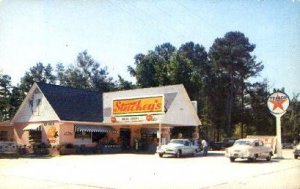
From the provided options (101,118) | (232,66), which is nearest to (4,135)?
(101,118)

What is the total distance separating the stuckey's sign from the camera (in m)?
33.5

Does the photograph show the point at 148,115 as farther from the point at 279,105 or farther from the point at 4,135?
the point at 4,135

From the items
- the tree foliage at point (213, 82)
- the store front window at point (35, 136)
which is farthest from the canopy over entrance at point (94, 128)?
the tree foliage at point (213, 82)

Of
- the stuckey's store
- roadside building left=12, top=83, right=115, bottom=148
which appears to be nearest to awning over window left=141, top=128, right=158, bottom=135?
the stuckey's store

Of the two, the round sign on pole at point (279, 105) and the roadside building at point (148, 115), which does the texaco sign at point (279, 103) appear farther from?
the roadside building at point (148, 115)

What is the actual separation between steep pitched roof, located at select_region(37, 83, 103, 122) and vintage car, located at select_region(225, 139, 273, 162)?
1649 cm

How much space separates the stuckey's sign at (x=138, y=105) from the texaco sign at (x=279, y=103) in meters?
9.27

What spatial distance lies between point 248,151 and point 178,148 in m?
6.82

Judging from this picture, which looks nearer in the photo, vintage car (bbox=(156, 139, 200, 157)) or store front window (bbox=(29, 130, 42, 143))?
vintage car (bbox=(156, 139, 200, 157))

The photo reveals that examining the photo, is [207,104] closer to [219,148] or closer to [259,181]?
[219,148]

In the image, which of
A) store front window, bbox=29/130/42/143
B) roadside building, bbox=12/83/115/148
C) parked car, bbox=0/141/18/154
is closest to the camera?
parked car, bbox=0/141/18/154

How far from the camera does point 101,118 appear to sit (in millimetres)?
38469

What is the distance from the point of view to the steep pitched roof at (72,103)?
117 ft

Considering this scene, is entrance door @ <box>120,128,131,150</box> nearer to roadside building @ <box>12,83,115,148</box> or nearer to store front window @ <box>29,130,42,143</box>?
roadside building @ <box>12,83,115,148</box>
